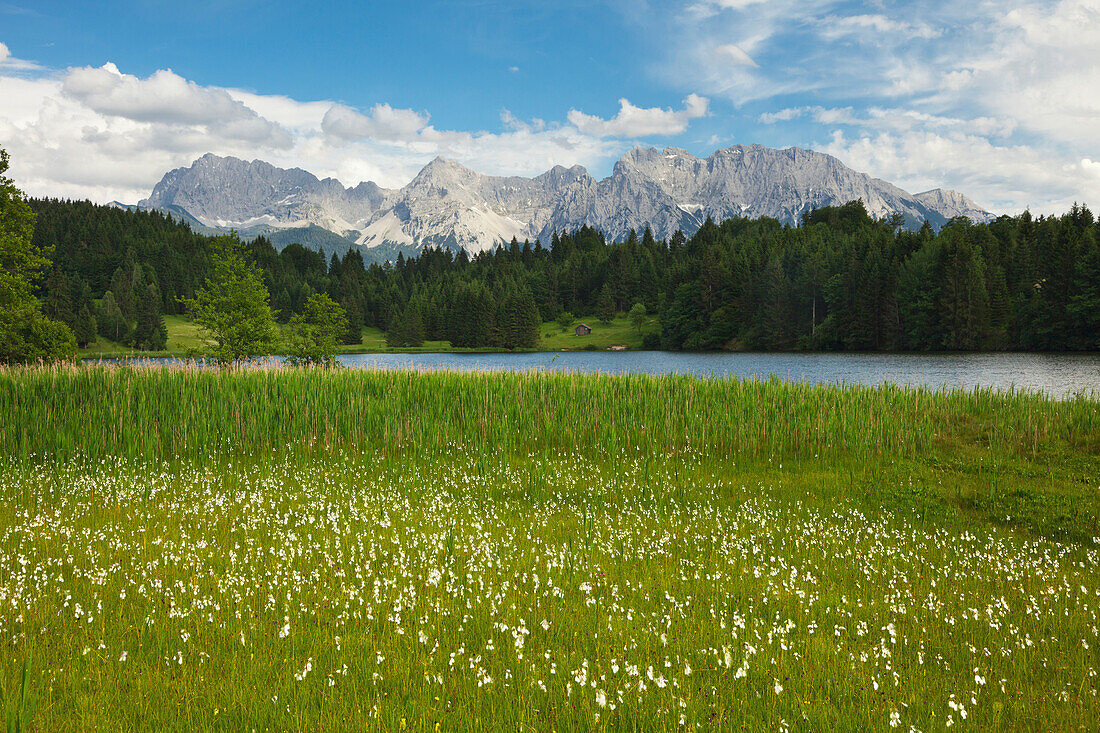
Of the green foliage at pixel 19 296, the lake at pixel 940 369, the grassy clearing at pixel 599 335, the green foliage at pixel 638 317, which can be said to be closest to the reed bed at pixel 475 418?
the lake at pixel 940 369

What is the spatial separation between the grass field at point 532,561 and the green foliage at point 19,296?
2107 centimetres

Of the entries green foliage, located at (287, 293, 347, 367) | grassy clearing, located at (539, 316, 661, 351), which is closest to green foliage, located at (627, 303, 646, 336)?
grassy clearing, located at (539, 316, 661, 351)

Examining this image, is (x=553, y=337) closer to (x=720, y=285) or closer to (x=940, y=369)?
(x=720, y=285)

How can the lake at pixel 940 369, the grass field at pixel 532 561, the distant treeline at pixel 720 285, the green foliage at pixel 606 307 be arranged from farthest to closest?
the green foliage at pixel 606 307
the distant treeline at pixel 720 285
the lake at pixel 940 369
the grass field at pixel 532 561

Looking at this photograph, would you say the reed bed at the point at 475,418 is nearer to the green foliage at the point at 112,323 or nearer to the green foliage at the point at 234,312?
the green foliage at the point at 234,312

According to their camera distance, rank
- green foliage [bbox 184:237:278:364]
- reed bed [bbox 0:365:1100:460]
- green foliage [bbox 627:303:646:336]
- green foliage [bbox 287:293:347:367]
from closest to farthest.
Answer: reed bed [bbox 0:365:1100:460], green foliage [bbox 184:237:278:364], green foliage [bbox 287:293:347:367], green foliage [bbox 627:303:646:336]

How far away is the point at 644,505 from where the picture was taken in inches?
504

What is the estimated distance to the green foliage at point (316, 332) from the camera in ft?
163

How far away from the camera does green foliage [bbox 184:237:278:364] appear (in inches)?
1671

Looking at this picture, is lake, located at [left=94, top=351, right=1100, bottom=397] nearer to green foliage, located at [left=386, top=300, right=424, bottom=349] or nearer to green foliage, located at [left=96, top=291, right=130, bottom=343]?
green foliage, located at [left=386, top=300, right=424, bottom=349]

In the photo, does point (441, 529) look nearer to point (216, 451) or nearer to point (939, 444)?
point (216, 451)

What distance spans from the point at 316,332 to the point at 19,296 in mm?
22997

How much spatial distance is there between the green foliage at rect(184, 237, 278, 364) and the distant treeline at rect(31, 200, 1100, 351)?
277 feet

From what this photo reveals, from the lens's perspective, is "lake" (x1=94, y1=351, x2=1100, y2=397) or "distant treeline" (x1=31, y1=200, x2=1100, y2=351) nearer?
"lake" (x1=94, y1=351, x2=1100, y2=397)
